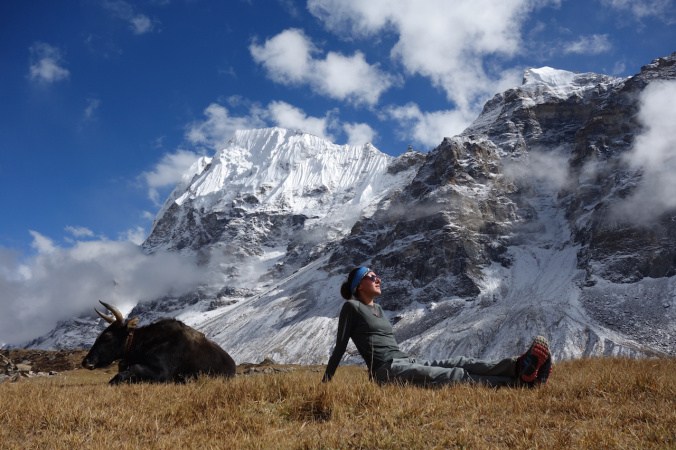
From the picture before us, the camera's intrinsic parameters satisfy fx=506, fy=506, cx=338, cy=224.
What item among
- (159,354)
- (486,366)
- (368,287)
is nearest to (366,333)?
(368,287)

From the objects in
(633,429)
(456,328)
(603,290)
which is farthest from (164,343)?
(603,290)

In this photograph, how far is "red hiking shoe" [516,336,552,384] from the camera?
661 cm

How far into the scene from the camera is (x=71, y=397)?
6949mm

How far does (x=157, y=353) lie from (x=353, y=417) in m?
6.52

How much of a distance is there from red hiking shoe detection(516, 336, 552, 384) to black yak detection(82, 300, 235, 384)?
612 centimetres

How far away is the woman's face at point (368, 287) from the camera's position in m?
8.31

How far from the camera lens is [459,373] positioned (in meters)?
6.99

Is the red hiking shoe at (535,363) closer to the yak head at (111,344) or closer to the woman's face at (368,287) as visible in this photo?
the woman's face at (368,287)

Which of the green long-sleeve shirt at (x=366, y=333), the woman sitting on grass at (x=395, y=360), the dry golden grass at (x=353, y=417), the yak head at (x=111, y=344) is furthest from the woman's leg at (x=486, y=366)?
the yak head at (x=111, y=344)

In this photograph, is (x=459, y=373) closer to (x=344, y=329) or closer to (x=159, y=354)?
(x=344, y=329)

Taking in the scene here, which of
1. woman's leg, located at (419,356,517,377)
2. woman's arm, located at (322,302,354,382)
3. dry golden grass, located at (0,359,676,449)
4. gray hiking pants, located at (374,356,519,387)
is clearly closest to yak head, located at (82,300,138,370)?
dry golden grass, located at (0,359,676,449)

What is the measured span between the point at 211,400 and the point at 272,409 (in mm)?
780

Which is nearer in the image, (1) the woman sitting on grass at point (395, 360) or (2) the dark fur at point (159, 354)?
(1) the woman sitting on grass at point (395, 360)

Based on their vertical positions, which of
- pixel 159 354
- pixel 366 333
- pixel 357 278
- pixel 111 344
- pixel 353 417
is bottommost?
pixel 353 417
